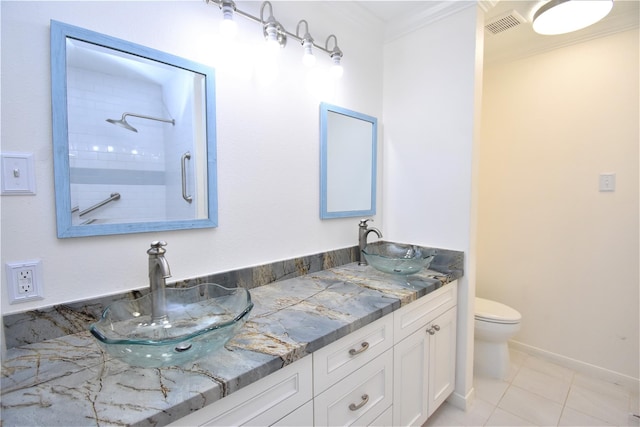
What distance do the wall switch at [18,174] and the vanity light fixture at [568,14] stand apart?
240 centimetres

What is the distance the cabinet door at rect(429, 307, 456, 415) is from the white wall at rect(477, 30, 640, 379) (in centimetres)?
103

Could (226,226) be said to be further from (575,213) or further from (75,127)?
(575,213)

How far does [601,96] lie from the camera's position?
6.42 ft

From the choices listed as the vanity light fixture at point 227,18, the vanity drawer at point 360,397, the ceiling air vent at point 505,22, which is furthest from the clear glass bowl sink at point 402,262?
the ceiling air vent at point 505,22

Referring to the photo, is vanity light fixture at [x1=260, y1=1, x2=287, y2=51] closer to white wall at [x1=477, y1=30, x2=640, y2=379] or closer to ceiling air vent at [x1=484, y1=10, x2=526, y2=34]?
ceiling air vent at [x1=484, y1=10, x2=526, y2=34]

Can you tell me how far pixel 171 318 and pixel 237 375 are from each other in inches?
18.0

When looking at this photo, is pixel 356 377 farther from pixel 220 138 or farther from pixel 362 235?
pixel 220 138

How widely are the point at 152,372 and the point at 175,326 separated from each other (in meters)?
0.27

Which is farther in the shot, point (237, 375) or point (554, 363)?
point (554, 363)

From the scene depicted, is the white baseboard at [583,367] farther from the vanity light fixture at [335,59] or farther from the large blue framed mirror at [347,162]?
the vanity light fixture at [335,59]

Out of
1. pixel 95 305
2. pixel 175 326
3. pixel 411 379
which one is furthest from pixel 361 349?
pixel 95 305

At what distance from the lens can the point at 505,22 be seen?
190 cm

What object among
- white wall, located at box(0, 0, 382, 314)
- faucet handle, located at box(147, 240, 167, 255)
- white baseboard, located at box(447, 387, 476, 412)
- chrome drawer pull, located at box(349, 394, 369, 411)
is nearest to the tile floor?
white baseboard, located at box(447, 387, 476, 412)

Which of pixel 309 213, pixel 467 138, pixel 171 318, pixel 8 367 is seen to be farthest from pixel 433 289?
pixel 8 367
